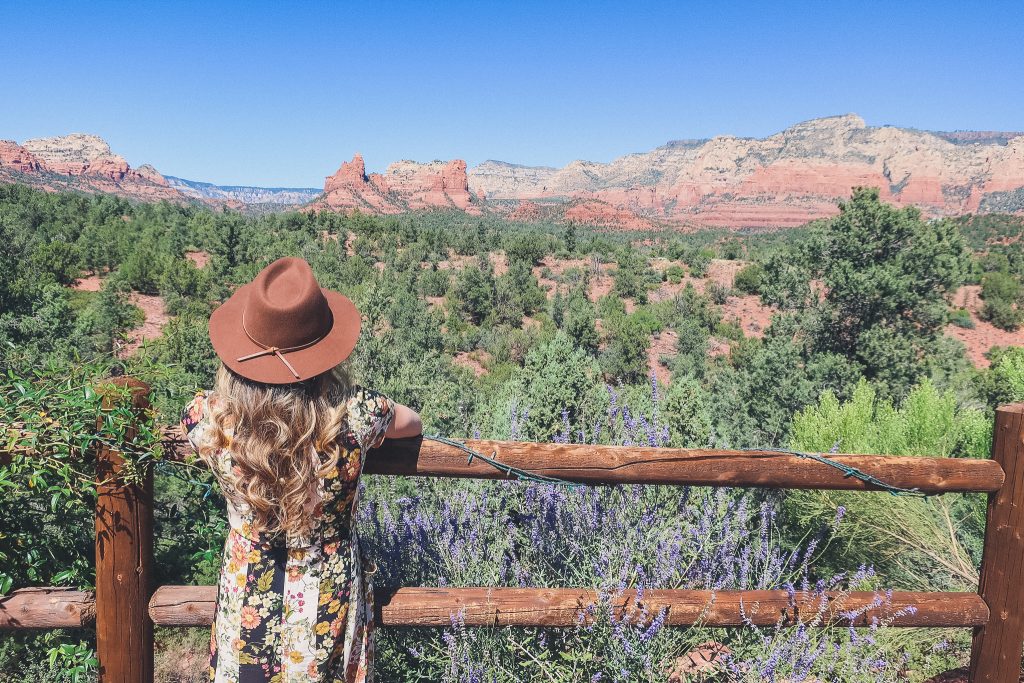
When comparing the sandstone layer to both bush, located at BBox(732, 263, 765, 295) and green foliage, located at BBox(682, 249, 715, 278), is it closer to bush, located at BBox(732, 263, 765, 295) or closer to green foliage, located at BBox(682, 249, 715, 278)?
green foliage, located at BBox(682, 249, 715, 278)

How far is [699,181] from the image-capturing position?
17988 cm

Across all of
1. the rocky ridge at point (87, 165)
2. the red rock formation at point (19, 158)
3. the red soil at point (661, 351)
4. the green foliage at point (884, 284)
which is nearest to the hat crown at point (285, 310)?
the green foliage at point (884, 284)

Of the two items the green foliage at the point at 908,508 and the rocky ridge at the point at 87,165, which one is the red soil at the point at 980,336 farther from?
the rocky ridge at the point at 87,165

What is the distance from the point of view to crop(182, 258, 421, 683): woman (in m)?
1.49

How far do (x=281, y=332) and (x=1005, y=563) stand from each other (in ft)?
8.45

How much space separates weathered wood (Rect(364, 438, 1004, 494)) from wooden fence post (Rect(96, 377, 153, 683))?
719 mm

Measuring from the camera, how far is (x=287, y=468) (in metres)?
1.51

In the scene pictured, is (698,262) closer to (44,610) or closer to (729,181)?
(44,610)

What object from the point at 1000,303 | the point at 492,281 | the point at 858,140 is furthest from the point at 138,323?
the point at 858,140

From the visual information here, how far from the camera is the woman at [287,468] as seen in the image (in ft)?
4.88

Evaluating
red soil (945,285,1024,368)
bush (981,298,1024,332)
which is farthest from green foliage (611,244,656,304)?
bush (981,298,1024,332)

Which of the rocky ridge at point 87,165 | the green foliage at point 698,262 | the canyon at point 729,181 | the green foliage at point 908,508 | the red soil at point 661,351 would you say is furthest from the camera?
the rocky ridge at point 87,165

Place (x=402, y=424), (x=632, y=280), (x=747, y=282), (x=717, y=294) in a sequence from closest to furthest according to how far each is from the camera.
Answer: (x=402, y=424)
(x=632, y=280)
(x=717, y=294)
(x=747, y=282)

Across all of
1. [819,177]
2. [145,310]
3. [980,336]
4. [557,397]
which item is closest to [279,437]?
[557,397]
